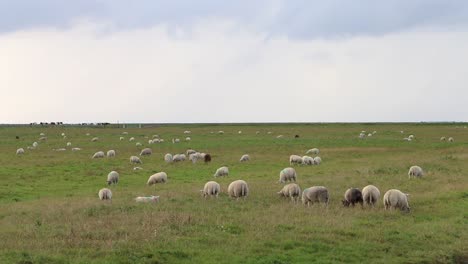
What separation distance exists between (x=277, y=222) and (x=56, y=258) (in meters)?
7.32

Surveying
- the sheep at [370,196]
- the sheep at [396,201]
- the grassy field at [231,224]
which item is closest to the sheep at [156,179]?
the grassy field at [231,224]

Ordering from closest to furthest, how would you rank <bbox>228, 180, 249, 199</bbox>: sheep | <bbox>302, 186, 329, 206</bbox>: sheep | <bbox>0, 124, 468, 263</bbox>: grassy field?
<bbox>0, 124, 468, 263</bbox>: grassy field → <bbox>302, 186, 329, 206</bbox>: sheep → <bbox>228, 180, 249, 199</bbox>: sheep

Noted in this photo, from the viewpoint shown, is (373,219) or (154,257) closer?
(154,257)

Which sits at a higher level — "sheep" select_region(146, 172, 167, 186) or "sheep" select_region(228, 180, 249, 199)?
"sheep" select_region(228, 180, 249, 199)

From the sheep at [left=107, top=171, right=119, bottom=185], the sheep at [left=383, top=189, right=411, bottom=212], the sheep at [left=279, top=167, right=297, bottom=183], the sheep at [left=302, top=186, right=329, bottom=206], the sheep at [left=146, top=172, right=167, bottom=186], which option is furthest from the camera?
the sheep at [left=107, top=171, right=119, bottom=185]

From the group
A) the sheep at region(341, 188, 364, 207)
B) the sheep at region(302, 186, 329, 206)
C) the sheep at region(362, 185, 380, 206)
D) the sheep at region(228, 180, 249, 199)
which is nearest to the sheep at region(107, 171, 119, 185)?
the sheep at region(228, 180, 249, 199)

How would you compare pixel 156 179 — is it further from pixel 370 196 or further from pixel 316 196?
pixel 370 196

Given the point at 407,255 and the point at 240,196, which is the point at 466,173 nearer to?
the point at 240,196

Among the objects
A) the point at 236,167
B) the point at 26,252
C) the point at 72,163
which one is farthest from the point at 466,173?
the point at 72,163

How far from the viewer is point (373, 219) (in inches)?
731

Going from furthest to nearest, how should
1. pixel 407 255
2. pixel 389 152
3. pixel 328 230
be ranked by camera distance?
pixel 389 152 → pixel 328 230 → pixel 407 255

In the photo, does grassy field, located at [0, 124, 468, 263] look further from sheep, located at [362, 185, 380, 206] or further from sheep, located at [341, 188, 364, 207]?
sheep, located at [362, 185, 380, 206]

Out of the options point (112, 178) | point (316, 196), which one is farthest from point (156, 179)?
point (316, 196)

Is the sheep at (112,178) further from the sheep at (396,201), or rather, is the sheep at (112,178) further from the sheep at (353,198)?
the sheep at (396,201)
